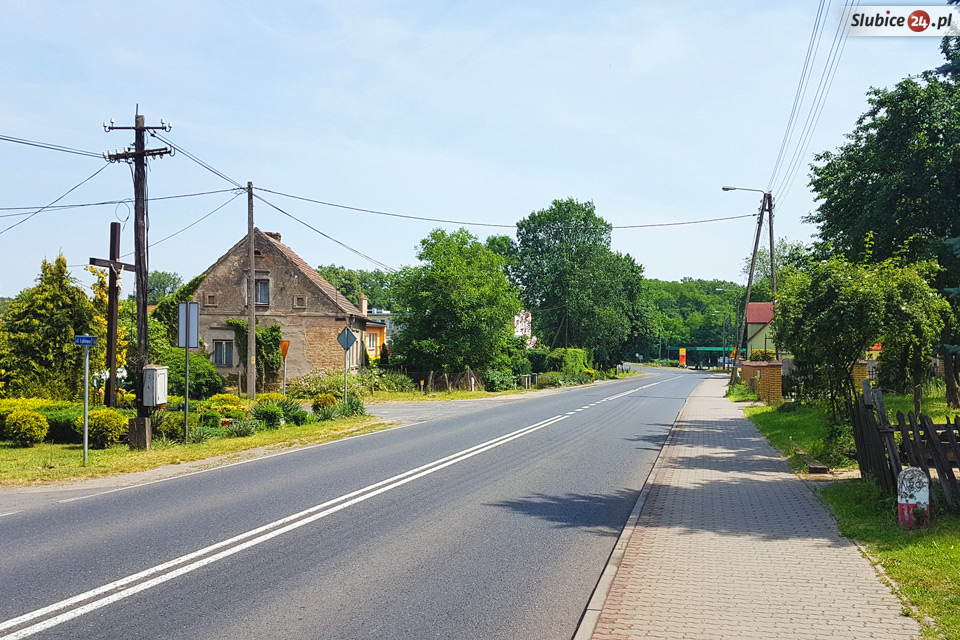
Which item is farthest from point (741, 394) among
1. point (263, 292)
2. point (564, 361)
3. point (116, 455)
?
point (116, 455)

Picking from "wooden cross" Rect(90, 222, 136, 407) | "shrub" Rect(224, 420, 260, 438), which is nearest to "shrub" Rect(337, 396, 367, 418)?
"shrub" Rect(224, 420, 260, 438)

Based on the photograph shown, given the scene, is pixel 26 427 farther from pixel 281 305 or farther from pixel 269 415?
pixel 281 305

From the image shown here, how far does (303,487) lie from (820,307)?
9.32 metres

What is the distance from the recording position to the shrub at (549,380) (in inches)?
2101

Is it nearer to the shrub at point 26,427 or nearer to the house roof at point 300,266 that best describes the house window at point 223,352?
the house roof at point 300,266

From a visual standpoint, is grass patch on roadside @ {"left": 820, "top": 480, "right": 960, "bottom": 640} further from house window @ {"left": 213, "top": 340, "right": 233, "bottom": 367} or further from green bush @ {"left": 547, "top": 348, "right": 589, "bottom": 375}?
green bush @ {"left": 547, "top": 348, "right": 589, "bottom": 375}

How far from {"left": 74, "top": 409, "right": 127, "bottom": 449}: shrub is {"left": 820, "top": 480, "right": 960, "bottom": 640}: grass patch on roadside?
1413 centimetres

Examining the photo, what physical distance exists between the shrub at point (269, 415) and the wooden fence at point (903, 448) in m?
15.0

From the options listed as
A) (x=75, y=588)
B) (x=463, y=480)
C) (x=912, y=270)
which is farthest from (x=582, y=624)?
(x=912, y=270)

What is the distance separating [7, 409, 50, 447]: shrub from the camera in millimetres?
16453

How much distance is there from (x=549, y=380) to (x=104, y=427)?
40.1 meters

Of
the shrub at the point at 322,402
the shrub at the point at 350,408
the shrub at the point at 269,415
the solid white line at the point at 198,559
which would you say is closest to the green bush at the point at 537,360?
the shrub at the point at 350,408

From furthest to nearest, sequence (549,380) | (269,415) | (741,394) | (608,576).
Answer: (549,380) → (741,394) → (269,415) → (608,576)

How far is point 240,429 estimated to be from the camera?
18.9 metres
